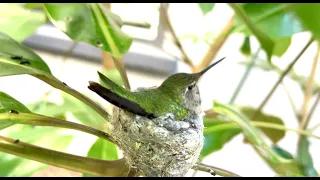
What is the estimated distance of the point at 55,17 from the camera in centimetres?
47

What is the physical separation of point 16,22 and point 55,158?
0.39m

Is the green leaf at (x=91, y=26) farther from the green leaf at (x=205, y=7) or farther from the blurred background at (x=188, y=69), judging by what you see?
the blurred background at (x=188, y=69)

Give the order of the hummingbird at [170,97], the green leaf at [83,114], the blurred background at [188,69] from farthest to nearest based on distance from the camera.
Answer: the blurred background at [188,69] → the green leaf at [83,114] → the hummingbird at [170,97]

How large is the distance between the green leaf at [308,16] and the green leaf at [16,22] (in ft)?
1.87

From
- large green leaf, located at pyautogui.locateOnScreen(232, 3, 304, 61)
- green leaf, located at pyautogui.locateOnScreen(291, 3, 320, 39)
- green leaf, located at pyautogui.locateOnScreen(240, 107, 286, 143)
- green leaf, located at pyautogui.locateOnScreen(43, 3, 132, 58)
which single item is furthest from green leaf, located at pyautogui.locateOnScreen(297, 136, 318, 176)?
green leaf, located at pyautogui.locateOnScreen(291, 3, 320, 39)

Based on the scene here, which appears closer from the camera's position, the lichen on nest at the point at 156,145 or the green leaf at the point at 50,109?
the lichen on nest at the point at 156,145

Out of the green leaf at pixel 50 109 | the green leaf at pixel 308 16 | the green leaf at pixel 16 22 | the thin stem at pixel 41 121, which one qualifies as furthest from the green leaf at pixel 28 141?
the green leaf at pixel 308 16

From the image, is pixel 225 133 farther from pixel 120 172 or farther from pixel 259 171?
pixel 259 171

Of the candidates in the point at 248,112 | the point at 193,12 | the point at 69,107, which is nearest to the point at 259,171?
the point at 248,112

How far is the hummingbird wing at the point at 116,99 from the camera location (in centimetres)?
29

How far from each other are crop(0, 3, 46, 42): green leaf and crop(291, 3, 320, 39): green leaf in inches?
22.4

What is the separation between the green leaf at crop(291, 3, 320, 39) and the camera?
0.66 ft

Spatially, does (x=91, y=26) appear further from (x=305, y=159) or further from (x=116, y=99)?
(x=305, y=159)

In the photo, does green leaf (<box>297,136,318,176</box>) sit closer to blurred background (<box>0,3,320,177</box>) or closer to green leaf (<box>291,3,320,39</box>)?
blurred background (<box>0,3,320,177</box>)
